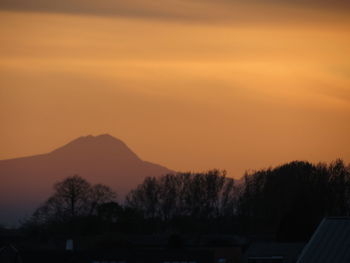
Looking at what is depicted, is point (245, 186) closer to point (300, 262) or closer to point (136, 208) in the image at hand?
point (136, 208)

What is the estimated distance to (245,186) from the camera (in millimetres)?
177375

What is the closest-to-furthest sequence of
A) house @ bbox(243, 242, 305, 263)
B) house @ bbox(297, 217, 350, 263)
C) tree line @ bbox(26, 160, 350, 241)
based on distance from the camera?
1. house @ bbox(297, 217, 350, 263)
2. house @ bbox(243, 242, 305, 263)
3. tree line @ bbox(26, 160, 350, 241)

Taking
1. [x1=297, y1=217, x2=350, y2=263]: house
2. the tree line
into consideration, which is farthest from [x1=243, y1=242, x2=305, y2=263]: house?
[x1=297, y1=217, x2=350, y2=263]: house

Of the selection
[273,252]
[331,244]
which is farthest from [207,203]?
[331,244]

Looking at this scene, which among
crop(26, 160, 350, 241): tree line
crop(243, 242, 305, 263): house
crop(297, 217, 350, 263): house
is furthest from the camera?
crop(26, 160, 350, 241): tree line

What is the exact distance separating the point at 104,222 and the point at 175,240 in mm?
43099

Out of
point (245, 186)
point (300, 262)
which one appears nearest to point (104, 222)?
point (245, 186)

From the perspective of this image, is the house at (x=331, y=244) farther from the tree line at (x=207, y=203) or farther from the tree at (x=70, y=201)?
the tree at (x=70, y=201)

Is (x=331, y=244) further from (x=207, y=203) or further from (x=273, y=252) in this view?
(x=207, y=203)

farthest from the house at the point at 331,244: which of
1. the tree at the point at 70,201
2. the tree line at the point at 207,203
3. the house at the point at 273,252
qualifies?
the tree at the point at 70,201

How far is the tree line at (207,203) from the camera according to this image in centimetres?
A: 14475

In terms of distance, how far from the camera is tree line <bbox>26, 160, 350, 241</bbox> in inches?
5699

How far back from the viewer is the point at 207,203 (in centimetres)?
17638

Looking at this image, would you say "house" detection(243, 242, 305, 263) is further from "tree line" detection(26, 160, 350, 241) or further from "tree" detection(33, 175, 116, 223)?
"tree" detection(33, 175, 116, 223)
